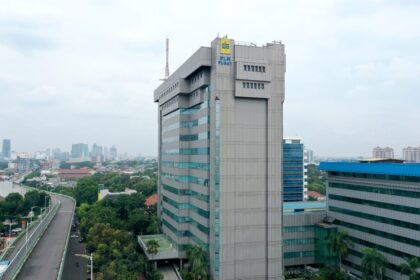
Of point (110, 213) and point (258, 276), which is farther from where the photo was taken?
point (110, 213)

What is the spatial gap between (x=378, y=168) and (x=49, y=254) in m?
61.3

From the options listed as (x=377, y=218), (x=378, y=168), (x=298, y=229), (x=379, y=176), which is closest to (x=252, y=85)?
(x=378, y=168)

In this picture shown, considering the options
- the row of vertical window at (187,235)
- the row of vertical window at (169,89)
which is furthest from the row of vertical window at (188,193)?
the row of vertical window at (169,89)

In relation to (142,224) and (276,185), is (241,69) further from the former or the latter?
(142,224)

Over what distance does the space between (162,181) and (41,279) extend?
3753 centimetres

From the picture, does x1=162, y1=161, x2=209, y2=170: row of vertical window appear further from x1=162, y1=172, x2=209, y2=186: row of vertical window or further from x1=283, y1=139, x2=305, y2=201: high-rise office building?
x1=283, y1=139, x2=305, y2=201: high-rise office building

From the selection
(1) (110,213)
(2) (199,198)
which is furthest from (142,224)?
(2) (199,198)

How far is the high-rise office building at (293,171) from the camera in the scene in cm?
12706

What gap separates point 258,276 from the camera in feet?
189

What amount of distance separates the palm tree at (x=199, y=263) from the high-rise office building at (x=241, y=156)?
47.2 inches

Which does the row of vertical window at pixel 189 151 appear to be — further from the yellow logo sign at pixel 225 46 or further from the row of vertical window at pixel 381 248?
the row of vertical window at pixel 381 248

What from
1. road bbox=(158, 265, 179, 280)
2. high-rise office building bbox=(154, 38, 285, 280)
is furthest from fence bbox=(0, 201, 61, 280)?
high-rise office building bbox=(154, 38, 285, 280)

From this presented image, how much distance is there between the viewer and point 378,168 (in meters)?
58.6

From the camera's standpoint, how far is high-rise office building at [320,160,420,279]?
52844 millimetres
